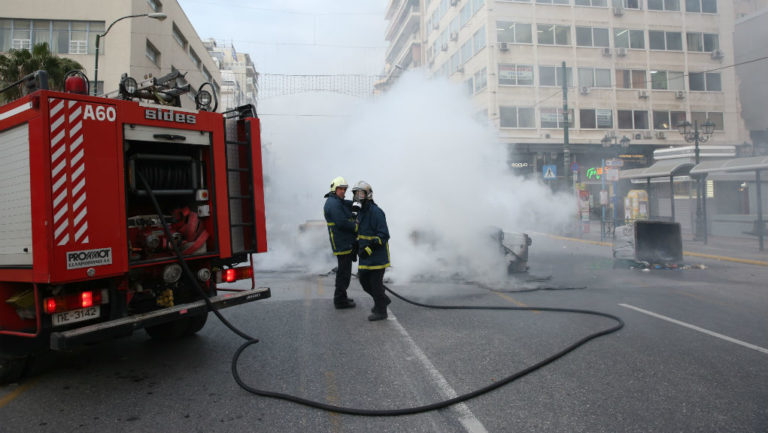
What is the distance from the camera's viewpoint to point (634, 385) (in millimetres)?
3516

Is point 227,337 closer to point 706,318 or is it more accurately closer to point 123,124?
point 123,124

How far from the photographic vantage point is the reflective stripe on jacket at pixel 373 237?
5.76 meters

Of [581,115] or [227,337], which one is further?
[581,115]

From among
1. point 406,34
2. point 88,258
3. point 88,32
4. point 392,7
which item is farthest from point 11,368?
point 392,7

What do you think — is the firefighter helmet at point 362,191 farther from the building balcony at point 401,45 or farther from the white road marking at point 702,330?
the building balcony at point 401,45

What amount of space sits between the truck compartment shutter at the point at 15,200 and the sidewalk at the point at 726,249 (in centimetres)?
1328

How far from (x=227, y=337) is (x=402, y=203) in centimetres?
539

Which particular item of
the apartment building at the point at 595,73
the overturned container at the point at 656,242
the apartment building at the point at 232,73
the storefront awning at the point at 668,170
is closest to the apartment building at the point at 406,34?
the apartment building at the point at 595,73

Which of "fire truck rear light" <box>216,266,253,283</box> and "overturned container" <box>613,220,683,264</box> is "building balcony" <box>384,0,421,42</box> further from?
"fire truck rear light" <box>216,266,253,283</box>

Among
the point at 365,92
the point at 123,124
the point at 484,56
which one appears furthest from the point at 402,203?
the point at 484,56

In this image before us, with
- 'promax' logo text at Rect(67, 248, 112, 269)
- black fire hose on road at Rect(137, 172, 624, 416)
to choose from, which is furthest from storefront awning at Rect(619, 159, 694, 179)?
'promax' logo text at Rect(67, 248, 112, 269)

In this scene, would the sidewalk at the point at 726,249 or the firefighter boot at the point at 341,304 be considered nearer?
the firefighter boot at the point at 341,304

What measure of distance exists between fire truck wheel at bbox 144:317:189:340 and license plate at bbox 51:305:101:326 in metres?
1.39

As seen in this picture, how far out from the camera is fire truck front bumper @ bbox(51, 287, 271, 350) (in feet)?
10.7
